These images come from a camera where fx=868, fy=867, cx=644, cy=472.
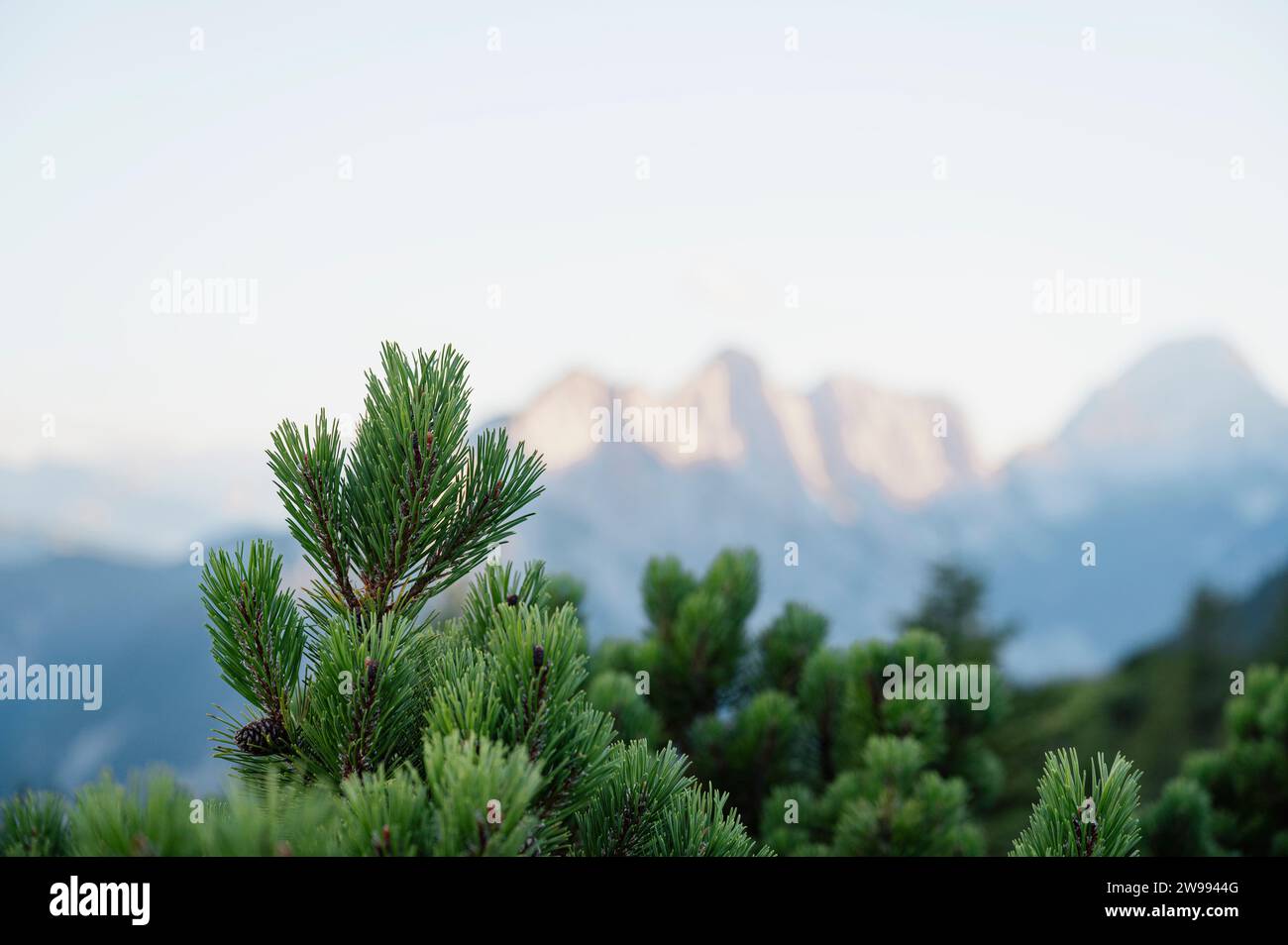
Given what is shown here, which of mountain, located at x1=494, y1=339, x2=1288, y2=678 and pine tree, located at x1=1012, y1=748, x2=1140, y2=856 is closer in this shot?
pine tree, located at x1=1012, y1=748, x2=1140, y2=856

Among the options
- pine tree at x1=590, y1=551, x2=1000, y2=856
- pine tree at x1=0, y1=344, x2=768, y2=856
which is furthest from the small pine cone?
pine tree at x1=590, y1=551, x2=1000, y2=856

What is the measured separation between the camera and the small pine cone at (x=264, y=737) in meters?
1.19

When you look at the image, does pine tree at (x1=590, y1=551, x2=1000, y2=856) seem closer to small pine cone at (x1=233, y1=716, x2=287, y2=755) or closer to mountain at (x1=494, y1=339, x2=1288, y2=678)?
small pine cone at (x1=233, y1=716, x2=287, y2=755)

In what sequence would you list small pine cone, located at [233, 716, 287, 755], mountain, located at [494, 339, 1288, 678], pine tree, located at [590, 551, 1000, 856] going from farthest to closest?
mountain, located at [494, 339, 1288, 678] → pine tree, located at [590, 551, 1000, 856] → small pine cone, located at [233, 716, 287, 755]

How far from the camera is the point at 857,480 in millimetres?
53375

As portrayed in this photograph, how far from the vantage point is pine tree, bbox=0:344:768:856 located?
0.85m

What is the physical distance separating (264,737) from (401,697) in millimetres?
252

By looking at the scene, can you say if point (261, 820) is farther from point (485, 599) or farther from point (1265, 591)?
point (1265, 591)

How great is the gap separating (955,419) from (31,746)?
46094 mm

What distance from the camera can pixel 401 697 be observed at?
1.09 m

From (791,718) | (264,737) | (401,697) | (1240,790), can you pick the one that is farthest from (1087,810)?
(1240,790)

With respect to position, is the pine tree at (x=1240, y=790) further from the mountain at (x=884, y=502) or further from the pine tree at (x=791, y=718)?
the mountain at (x=884, y=502)

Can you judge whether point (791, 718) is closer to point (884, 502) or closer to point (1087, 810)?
point (1087, 810)
